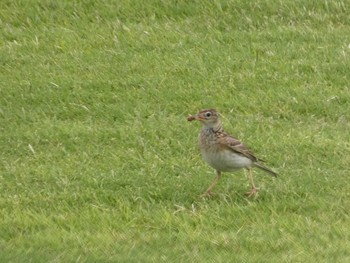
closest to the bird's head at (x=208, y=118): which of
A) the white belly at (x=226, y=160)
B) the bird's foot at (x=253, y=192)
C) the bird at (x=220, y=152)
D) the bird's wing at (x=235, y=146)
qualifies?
the bird at (x=220, y=152)

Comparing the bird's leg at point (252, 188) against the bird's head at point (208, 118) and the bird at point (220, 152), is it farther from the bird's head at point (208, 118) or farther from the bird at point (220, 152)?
the bird's head at point (208, 118)

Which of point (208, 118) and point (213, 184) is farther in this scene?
point (208, 118)

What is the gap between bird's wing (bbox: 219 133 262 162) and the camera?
10.6 meters

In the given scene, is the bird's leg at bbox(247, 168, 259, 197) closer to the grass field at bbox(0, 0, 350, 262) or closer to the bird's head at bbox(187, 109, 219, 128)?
the grass field at bbox(0, 0, 350, 262)

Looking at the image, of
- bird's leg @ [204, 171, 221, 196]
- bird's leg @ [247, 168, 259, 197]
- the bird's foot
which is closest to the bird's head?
bird's leg @ [204, 171, 221, 196]

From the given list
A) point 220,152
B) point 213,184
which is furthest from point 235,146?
point 213,184

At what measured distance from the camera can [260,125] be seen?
12430 millimetres

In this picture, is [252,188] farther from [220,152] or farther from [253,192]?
[220,152]

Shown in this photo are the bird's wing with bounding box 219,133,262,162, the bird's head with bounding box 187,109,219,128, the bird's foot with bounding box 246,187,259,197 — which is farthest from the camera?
the bird's head with bounding box 187,109,219,128

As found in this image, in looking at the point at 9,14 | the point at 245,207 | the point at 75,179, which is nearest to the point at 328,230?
the point at 245,207

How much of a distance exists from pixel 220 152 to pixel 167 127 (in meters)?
1.85

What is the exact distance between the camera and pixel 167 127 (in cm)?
1238

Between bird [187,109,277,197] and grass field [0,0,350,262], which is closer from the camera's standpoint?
grass field [0,0,350,262]

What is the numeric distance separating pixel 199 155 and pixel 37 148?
1.64 m
